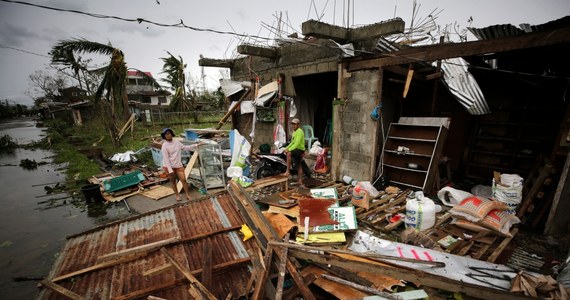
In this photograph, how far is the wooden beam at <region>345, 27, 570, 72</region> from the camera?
3622mm

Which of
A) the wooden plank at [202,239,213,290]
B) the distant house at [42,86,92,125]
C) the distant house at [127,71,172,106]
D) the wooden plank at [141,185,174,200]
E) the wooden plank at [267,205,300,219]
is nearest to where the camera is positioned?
the wooden plank at [202,239,213,290]

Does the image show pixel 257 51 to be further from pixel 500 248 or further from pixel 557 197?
pixel 557 197

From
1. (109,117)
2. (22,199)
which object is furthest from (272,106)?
(109,117)

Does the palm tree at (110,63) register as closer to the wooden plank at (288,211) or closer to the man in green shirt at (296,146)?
the man in green shirt at (296,146)

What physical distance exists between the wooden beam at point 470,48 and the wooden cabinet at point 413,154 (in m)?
1.83

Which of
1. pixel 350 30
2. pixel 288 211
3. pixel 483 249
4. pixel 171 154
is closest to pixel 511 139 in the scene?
pixel 483 249

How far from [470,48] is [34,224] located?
1029 centimetres

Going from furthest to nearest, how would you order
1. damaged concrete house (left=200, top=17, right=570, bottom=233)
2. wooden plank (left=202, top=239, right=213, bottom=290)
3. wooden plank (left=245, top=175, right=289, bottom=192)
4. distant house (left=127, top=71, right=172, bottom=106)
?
distant house (left=127, top=71, right=172, bottom=106)
wooden plank (left=245, top=175, right=289, bottom=192)
damaged concrete house (left=200, top=17, right=570, bottom=233)
wooden plank (left=202, top=239, right=213, bottom=290)

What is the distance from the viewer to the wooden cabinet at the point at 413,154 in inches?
221

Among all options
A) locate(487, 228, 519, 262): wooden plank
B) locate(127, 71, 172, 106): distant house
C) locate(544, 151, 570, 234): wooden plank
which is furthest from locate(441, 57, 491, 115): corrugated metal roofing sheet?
locate(127, 71, 172, 106): distant house

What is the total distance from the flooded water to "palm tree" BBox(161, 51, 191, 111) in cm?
1505

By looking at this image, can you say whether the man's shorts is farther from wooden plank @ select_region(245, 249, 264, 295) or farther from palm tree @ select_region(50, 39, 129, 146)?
palm tree @ select_region(50, 39, 129, 146)

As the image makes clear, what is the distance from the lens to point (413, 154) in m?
5.82

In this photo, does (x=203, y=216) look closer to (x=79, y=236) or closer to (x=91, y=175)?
(x=79, y=236)
